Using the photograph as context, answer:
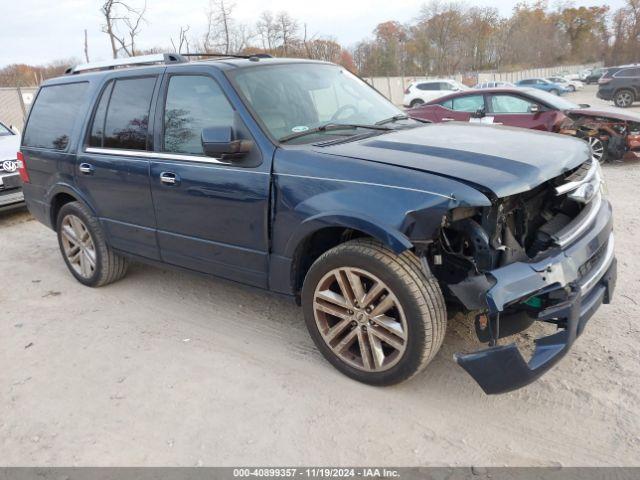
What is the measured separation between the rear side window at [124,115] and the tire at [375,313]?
6.12ft

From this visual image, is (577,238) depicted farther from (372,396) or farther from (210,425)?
(210,425)

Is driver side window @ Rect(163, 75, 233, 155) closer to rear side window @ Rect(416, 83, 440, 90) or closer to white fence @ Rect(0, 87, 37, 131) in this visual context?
white fence @ Rect(0, 87, 37, 131)

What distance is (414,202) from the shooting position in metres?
2.53

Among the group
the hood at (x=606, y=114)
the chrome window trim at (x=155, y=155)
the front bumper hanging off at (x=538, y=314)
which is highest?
the chrome window trim at (x=155, y=155)

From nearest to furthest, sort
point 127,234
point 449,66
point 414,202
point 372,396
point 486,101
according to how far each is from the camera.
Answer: point 414,202
point 372,396
point 127,234
point 486,101
point 449,66

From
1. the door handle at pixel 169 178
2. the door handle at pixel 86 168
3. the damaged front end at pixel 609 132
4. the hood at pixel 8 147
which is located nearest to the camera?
the door handle at pixel 169 178

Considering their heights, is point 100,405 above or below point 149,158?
below

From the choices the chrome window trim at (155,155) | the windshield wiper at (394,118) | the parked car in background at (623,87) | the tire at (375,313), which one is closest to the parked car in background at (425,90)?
the parked car in background at (623,87)

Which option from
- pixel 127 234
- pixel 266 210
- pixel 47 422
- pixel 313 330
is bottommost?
pixel 47 422

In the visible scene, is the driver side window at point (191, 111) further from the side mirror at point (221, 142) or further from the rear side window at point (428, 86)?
the rear side window at point (428, 86)

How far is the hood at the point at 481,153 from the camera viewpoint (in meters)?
2.54

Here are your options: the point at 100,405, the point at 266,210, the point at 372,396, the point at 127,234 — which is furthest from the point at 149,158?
the point at 372,396

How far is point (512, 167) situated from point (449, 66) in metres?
67.5

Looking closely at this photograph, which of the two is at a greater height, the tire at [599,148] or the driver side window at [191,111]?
the driver side window at [191,111]
